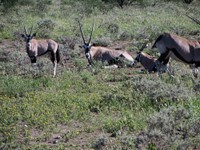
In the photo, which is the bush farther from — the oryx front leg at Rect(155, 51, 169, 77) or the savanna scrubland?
the oryx front leg at Rect(155, 51, 169, 77)

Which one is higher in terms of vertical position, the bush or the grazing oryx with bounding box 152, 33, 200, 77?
the bush

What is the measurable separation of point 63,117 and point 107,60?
23.0ft

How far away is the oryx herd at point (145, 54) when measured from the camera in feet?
39.1

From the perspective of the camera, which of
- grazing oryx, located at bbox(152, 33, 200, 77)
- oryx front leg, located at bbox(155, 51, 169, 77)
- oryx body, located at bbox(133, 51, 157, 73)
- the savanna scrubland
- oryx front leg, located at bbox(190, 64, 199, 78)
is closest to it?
the savanna scrubland

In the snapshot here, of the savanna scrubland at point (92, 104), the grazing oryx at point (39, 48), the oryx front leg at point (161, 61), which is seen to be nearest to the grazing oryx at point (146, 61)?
the savanna scrubland at point (92, 104)

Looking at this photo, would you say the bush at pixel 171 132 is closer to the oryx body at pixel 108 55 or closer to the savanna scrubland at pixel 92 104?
the savanna scrubland at pixel 92 104

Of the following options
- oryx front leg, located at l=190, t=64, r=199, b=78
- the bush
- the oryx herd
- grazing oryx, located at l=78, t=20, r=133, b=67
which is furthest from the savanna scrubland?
grazing oryx, located at l=78, t=20, r=133, b=67

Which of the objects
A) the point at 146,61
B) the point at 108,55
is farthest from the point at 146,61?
the point at 108,55

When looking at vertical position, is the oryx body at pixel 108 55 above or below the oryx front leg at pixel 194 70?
below

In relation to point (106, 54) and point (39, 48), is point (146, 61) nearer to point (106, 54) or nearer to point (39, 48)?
point (106, 54)

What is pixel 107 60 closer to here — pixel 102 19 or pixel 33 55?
pixel 33 55

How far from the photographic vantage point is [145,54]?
47.6 ft

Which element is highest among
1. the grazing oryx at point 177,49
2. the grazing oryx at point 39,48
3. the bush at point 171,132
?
the bush at point 171,132

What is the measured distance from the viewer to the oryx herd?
1193 cm
